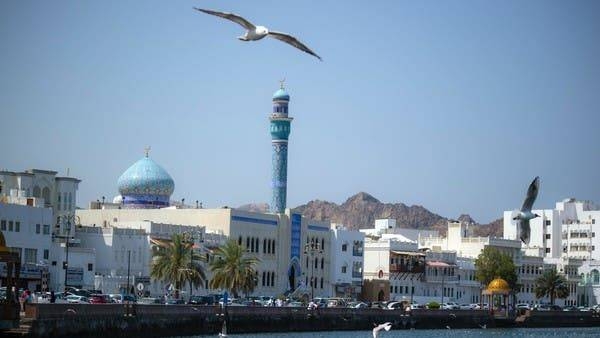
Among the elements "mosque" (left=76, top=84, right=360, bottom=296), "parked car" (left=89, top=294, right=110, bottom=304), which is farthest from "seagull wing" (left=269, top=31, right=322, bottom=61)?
"mosque" (left=76, top=84, right=360, bottom=296)

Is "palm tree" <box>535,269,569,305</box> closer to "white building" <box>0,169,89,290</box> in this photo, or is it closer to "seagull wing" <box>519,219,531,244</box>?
"white building" <box>0,169,89,290</box>

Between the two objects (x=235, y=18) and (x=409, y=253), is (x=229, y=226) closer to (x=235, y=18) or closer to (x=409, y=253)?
(x=409, y=253)

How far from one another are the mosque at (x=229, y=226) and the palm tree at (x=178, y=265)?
21.2 ft

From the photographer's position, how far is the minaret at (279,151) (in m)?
120

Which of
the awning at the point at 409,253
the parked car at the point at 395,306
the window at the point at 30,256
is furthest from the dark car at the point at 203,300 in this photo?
the awning at the point at 409,253

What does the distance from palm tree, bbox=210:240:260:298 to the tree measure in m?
40.0

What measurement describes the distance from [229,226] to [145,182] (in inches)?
412

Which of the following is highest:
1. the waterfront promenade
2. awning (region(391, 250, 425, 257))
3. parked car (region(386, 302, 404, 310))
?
awning (region(391, 250, 425, 257))

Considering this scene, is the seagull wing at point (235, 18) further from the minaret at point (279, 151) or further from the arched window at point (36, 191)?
the minaret at point (279, 151)

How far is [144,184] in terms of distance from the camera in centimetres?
11712

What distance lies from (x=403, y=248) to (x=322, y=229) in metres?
13.4

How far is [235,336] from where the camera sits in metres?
84.0

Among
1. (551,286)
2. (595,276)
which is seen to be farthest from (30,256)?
(595,276)

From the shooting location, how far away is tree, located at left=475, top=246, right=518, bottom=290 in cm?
13500
